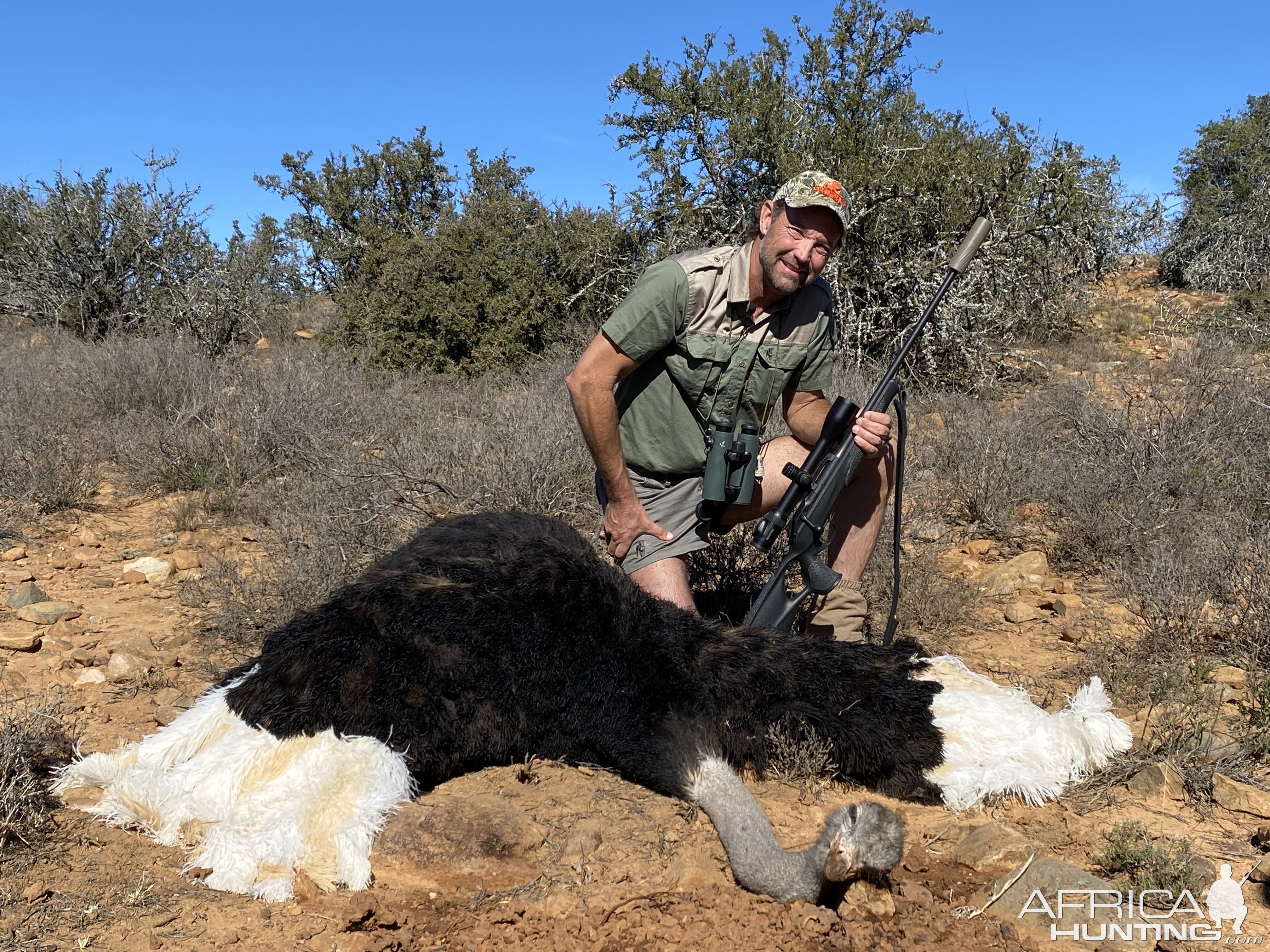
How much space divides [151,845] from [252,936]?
525mm

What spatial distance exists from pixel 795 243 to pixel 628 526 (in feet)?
4.22

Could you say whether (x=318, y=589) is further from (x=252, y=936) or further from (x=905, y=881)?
(x=905, y=881)

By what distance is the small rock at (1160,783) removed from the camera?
120 inches

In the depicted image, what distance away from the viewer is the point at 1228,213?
41.0 ft

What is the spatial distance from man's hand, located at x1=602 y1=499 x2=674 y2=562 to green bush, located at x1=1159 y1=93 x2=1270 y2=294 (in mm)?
7887

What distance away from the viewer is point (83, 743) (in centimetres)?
329

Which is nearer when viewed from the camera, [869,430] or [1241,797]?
[1241,797]

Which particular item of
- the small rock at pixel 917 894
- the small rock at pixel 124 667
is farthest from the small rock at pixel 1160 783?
the small rock at pixel 124 667

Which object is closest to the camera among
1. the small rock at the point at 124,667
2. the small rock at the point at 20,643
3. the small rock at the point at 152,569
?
the small rock at the point at 124,667

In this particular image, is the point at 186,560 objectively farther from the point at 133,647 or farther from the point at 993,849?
the point at 993,849

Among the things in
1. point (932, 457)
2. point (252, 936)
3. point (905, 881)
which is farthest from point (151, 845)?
Result: point (932, 457)

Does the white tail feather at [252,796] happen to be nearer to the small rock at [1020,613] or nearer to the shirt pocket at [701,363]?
the shirt pocket at [701,363]

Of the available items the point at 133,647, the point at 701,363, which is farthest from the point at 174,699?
the point at 701,363

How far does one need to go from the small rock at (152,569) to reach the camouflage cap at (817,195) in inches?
138
